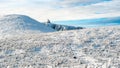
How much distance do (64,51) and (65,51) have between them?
3.0 inches

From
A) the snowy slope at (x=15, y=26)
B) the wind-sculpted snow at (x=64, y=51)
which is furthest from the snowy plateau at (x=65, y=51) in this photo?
the snowy slope at (x=15, y=26)

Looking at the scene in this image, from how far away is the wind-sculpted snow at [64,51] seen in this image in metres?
18.7

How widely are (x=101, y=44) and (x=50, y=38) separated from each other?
190 inches

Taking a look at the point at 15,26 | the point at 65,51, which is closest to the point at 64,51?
the point at 65,51

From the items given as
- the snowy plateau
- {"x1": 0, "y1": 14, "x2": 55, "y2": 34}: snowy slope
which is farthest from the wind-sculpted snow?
{"x1": 0, "y1": 14, "x2": 55, "y2": 34}: snowy slope

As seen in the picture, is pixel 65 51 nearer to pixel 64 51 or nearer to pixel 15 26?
pixel 64 51

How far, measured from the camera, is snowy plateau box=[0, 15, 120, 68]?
61.3 feet

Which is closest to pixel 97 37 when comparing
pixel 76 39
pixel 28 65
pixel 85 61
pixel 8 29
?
pixel 76 39

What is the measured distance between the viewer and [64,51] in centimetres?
2077

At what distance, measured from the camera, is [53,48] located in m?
21.5

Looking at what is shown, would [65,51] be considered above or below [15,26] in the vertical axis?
above

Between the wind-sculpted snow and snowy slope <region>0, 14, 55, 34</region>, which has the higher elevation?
the wind-sculpted snow

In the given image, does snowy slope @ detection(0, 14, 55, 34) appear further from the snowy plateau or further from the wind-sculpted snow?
the wind-sculpted snow

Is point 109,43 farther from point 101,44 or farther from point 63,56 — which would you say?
point 63,56
